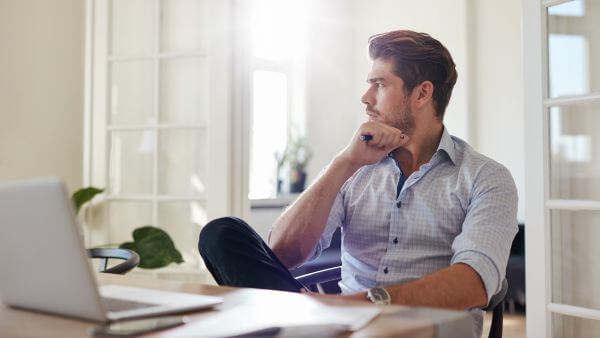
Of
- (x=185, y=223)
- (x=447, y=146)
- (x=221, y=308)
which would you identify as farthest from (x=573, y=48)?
(x=221, y=308)

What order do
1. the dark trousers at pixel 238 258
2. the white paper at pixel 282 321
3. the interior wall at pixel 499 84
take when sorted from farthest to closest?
the interior wall at pixel 499 84
the dark trousers at pixel 238 258
the white paper at pixel 282 321

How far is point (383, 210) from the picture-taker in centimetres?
187

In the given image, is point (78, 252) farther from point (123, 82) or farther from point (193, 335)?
point (123, 82)

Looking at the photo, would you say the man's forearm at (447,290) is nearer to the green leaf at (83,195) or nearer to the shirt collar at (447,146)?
the shirt collar at (447,146)

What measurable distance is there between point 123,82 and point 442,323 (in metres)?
3.18

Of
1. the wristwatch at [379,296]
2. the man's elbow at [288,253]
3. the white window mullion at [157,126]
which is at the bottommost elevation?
the wristwatch at [379,296]

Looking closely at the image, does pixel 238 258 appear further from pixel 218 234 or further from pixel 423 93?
pixel 423 93

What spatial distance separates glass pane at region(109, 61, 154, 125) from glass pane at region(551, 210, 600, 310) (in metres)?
2.12

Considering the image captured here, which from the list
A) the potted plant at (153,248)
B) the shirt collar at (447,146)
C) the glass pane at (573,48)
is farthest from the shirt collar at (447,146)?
the potted plant at (153,248)

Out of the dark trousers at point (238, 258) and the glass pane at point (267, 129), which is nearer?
the dark trousers at point (238, 258)

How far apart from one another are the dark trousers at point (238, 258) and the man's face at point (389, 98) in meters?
0.60

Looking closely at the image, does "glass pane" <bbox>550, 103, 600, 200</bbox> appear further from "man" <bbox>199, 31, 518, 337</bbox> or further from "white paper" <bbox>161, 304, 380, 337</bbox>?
"white paper" <bbox>161, 304, 380, 337</bbox>

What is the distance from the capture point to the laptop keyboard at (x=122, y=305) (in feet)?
3.12

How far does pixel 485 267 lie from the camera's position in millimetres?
1516
